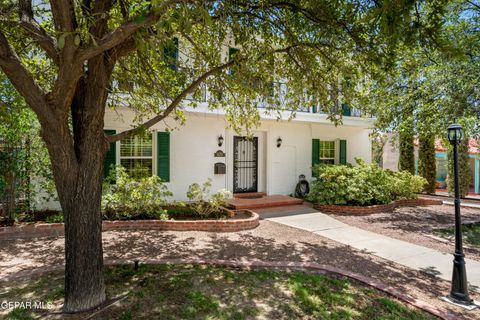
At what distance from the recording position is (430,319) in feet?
12.5

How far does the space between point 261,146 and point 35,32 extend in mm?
9204

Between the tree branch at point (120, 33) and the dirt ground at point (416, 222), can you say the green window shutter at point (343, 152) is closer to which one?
the dirt ground at point (416, 222)

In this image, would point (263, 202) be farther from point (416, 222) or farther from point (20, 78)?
point (20, 78)

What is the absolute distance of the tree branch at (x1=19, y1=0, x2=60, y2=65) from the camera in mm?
3330

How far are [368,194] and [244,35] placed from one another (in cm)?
736

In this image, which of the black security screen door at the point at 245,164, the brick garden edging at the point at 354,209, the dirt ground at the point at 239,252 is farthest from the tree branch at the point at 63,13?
the brick garden edging at the point at 354,209

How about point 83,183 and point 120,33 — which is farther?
point 83,183

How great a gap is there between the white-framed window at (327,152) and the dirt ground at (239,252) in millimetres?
6802

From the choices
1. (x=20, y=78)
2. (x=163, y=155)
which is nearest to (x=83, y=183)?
(x=20, y=78)

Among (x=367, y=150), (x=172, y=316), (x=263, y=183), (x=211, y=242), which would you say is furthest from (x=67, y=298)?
(x=367, y=150)

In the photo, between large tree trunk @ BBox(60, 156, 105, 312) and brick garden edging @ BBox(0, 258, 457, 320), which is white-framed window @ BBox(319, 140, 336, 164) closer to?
brick garden edging @ BBox(0, 258, 457, 320)

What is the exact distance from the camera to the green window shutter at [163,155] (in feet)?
31.7

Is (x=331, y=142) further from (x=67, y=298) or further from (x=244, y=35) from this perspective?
(x=67, y=298)

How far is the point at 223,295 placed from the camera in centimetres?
396
